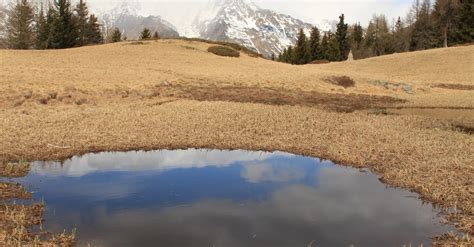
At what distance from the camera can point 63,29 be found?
3137 inches

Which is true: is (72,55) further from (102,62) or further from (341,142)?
(341,142)

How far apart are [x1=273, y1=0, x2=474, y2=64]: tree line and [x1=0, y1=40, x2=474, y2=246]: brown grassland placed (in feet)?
151

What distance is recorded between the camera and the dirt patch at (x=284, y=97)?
30.5m

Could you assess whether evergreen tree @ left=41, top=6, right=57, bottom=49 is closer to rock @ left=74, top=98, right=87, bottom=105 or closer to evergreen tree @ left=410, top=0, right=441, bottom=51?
rock @ left=74, top=98, right=87, bottom=105

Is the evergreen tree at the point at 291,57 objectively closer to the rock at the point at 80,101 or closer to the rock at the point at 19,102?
the rock at the point at 80,101

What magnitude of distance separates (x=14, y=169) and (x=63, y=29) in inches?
2877

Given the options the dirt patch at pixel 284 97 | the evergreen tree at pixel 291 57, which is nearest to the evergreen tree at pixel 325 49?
the evergreen tree at pixel 291 57

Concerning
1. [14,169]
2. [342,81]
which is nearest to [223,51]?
[342,81]

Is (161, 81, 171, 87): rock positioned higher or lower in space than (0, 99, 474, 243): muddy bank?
higher

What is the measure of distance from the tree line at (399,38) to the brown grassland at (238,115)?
151ft

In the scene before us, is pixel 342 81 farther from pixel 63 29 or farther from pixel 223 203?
pixel 63 29

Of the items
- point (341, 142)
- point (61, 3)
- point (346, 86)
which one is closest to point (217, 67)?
point (346, 86)

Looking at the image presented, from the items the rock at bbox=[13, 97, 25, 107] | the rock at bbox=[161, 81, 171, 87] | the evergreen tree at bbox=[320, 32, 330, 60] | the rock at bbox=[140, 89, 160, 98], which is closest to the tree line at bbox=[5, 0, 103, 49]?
the rock at bbox=[161, 81, 171, 87]

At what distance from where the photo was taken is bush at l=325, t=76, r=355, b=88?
43138mm
